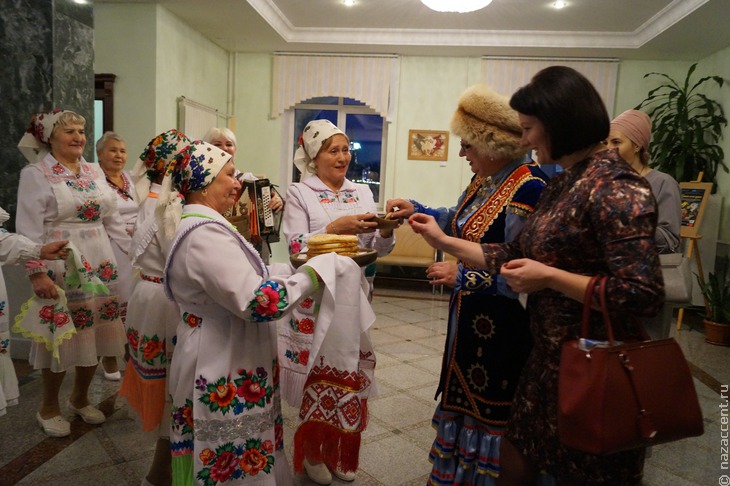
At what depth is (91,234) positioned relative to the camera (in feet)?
10.4

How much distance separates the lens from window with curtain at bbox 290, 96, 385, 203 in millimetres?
8625

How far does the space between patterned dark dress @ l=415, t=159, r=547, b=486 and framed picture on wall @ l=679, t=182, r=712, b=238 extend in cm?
518

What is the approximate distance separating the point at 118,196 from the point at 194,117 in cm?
322

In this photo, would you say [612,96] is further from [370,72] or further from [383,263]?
[383,263]

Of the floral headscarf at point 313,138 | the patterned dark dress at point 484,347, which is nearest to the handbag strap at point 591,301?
the patterned dark dress at point 484,347

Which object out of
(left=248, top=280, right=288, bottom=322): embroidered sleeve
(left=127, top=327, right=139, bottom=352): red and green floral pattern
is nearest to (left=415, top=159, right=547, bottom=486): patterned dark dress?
(left=248, top=280, right=288, bottom=322): embroidered sleeve

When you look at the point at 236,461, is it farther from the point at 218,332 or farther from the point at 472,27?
the point at 472,27

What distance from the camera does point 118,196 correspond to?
13.3ft

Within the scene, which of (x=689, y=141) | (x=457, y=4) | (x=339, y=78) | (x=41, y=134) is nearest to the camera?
(x=41, y=134)

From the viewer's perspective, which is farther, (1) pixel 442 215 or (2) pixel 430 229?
(1) pixel 442 215

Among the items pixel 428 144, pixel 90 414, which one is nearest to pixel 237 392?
pixel 90 414

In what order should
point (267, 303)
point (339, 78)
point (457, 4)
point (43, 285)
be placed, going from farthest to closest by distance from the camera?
point (339, 78), point (457, 4), point (43, 285), point (267, 303)

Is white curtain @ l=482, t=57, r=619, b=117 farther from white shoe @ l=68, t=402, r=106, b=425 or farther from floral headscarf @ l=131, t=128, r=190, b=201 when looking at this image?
white shoe @ l=68, t=402, r=106, b=425

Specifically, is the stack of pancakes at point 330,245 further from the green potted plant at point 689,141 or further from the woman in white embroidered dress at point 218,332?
the green potted plant at point 689,141
